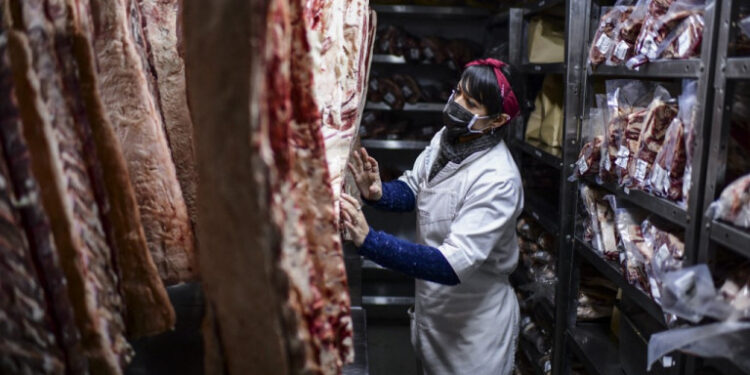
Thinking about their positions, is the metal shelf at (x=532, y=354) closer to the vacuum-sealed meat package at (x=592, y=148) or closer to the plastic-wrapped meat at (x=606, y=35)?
the vacuum-sealed meat package at (x=592, y=148)

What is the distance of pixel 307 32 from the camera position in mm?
714

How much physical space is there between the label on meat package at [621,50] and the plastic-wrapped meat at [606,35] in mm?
75

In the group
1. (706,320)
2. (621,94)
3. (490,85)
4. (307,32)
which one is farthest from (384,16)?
(307,32)

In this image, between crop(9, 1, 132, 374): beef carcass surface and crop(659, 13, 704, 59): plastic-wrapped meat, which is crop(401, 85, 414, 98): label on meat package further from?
crop(9, 1, 132, 374): beef carcass surface

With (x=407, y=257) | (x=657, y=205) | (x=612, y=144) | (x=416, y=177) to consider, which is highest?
(x=612, y=144)

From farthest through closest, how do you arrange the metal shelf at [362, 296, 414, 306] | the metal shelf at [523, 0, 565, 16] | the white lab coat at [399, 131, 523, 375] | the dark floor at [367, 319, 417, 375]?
the metal shelf at [362, 296, 414, 306] → the dark floor at [367, 319, 417, 375] → the metal shelf at [523, 0, 565, 16] → the white lab coat at [399, 131, 523, 375]

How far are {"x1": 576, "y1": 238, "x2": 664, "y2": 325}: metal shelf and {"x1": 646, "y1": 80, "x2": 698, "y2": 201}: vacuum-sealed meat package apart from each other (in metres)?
0.31

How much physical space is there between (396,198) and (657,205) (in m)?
1.27

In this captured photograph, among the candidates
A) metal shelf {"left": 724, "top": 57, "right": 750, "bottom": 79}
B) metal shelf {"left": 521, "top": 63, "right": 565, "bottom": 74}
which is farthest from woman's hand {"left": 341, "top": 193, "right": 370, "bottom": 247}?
metal shelf {"left": 521, "top": 63, "right": 565, "bottom": 74}

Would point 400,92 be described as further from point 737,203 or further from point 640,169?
point 737,203

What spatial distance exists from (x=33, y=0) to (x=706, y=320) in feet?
4.89

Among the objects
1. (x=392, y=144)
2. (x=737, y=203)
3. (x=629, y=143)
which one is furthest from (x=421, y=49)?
(x=737, y=203)

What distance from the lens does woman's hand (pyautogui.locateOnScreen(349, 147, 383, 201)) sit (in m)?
2.51

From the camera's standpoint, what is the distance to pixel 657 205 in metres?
1.75
